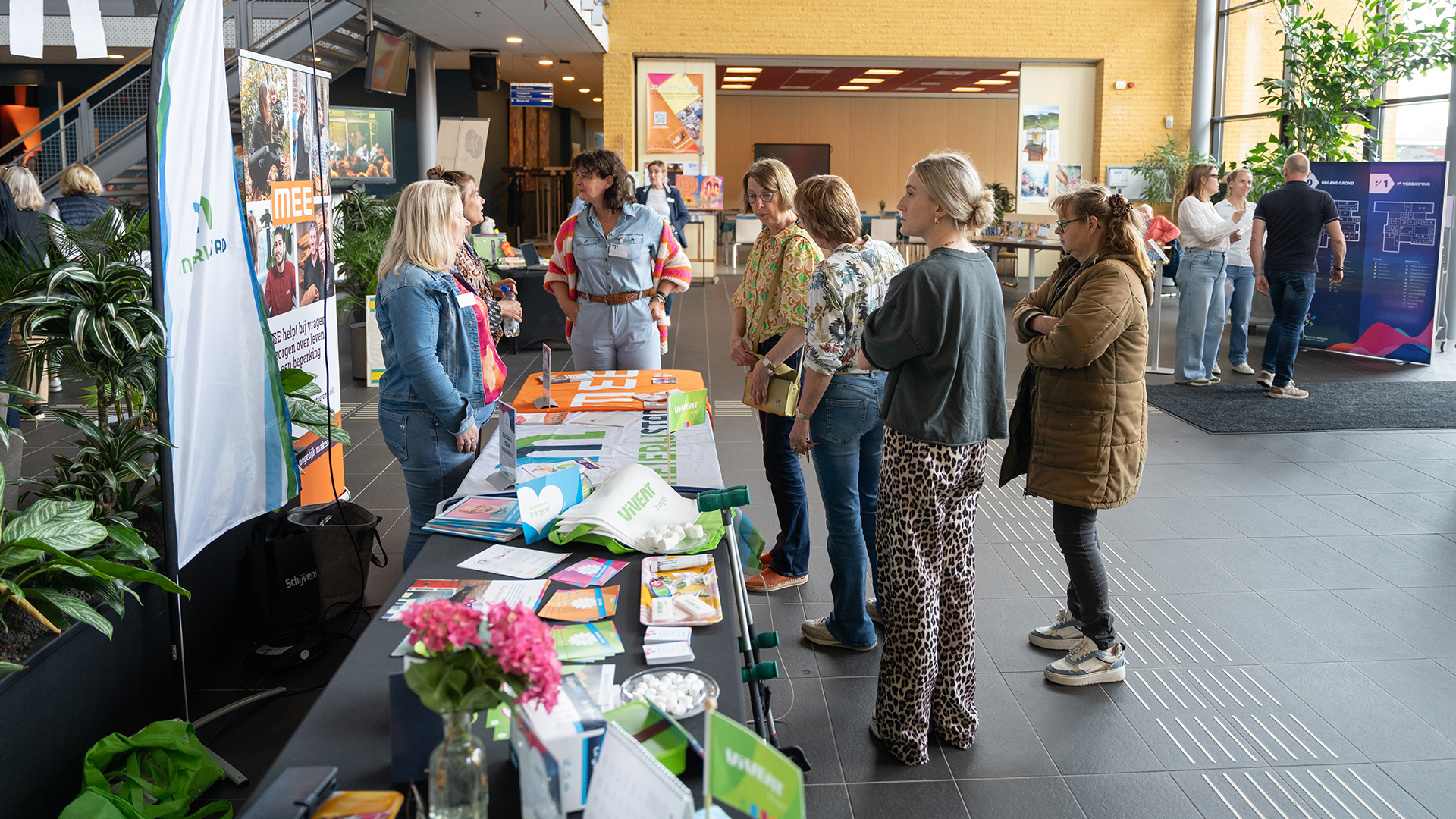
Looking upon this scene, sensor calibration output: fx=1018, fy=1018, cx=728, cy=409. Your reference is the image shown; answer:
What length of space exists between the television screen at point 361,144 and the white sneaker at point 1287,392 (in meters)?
8.78

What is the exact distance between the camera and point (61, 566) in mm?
2141

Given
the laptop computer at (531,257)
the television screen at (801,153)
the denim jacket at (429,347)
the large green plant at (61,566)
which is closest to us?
the large green plant at (61,566)

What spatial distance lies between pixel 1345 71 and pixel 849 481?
8.79 m

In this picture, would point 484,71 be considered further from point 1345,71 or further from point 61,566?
point 61,566

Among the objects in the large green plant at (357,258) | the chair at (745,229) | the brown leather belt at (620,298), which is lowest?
the brown leather belt at (620,298)

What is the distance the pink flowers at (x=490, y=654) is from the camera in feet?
3.96

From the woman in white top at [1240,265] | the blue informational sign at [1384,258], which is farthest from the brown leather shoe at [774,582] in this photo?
the blue informational sign at [1384,258]

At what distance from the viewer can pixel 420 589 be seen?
2.07 metres

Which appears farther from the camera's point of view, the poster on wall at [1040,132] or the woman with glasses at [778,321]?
the poster on wall at [1040,132]

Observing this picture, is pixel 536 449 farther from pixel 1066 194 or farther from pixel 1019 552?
pixel 1019 552

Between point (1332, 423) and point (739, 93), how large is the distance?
18.6m

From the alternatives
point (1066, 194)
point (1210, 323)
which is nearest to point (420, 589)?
point (1066, 194)

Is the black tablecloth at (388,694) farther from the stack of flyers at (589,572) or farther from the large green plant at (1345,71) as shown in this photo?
the large green plant at (1345,71)

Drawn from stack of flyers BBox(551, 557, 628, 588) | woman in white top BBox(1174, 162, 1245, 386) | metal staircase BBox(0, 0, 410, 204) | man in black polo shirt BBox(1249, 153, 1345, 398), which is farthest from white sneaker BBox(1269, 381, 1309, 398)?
metal staircase BBox(0, 0, 410, 204)
